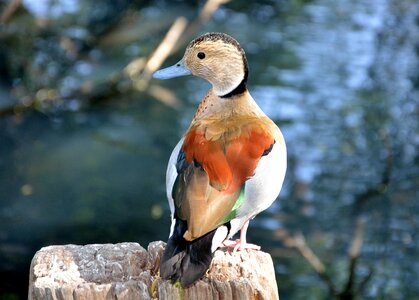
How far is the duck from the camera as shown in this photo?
2.45m

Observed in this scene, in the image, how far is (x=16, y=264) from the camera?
536 cm

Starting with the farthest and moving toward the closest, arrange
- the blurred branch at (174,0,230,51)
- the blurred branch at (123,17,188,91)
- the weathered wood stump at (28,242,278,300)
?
the blurred branch at (174,0,230,51) < the blurred branch at (123,17,188,91) < the weathered wood stump at (28,242,278,300)

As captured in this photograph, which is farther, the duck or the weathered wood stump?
the duck

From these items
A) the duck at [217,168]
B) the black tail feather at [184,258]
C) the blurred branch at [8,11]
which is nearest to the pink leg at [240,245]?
the duck at [217,168]

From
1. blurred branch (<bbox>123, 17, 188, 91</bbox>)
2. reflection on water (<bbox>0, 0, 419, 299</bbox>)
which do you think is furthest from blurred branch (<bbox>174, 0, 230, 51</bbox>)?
reflection on water (<bbox>0, 0, 419, 299</bbox>)

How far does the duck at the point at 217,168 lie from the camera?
2.45 meters

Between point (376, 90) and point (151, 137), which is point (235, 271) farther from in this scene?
point (376, 90)

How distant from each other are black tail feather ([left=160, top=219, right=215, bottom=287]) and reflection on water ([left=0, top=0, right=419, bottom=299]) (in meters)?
2.80

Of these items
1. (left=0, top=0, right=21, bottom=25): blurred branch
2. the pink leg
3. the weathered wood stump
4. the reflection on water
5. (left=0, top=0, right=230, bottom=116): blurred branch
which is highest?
the weathered wood stump

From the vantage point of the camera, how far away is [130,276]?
243cm

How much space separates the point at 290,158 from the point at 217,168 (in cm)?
349

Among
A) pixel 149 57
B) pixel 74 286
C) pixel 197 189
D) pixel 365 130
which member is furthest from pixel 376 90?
pixel 74 286

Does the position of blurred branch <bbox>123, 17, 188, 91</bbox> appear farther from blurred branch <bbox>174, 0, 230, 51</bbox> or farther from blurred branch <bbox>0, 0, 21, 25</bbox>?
blurred branch <bbox>0, 0, 21, 25</bbox>

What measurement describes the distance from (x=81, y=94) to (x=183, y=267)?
435 cm
